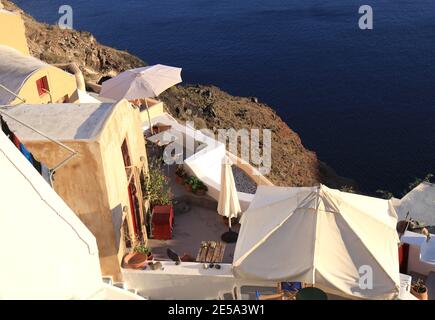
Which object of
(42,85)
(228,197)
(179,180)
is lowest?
(179,180)

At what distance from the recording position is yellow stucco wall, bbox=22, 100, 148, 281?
997 cm

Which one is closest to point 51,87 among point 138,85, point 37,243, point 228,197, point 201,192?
point 138,85

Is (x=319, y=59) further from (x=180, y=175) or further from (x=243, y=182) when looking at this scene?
(x=180, y=175)

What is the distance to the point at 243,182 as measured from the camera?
55.4 feet

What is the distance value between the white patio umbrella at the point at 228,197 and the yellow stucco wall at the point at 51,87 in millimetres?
8259

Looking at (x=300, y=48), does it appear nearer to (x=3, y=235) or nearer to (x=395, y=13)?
(x=395, y=13)

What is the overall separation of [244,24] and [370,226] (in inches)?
3078

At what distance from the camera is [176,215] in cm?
1429

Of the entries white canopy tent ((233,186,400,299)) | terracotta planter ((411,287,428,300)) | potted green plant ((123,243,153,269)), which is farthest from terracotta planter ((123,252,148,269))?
terracotta planter ((411,287,428,300))

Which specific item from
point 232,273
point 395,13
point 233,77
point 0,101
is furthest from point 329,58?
point 232,273

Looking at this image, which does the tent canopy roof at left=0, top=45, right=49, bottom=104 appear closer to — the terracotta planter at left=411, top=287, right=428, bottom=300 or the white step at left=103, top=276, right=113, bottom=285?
the white step at left=103, top=276, right=113, bottom=285

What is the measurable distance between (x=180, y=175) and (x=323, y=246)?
6.59 metres

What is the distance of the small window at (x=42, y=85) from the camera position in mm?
18983

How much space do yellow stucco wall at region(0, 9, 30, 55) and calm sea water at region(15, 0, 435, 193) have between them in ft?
99.2
